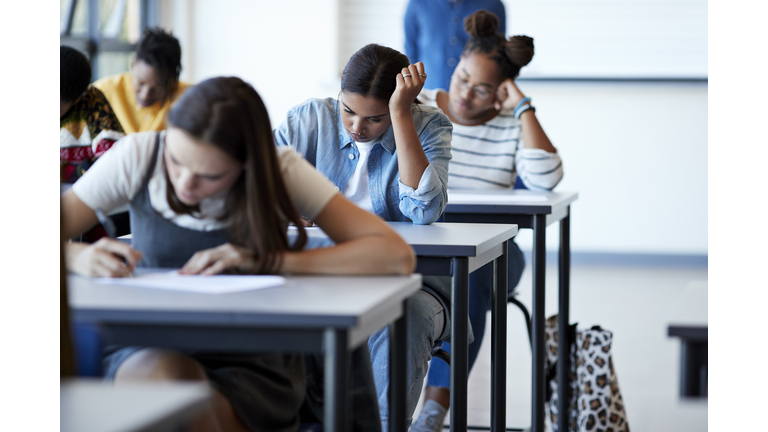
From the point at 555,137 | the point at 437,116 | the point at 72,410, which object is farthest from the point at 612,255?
the point at 72,410

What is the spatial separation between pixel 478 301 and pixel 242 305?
1.48 m

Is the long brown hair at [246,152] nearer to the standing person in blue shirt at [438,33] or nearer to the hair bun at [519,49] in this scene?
the hair bun at [519,49]

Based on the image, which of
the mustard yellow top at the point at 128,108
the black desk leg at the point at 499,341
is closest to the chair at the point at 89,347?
the black desk leg at the point at 499,341

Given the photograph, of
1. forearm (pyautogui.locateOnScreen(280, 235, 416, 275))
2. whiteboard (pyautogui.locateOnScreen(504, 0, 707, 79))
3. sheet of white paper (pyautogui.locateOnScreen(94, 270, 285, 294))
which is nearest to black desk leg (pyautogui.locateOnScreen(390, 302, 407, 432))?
forearm (pyautogui.locateOnScreen(280, 235, 416, 275))

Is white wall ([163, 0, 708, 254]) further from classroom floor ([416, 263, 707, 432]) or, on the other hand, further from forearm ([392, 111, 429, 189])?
forearm ([392, 111, 429, 189])

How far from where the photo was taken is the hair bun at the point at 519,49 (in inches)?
99.1

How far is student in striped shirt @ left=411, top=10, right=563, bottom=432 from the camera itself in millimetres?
2523

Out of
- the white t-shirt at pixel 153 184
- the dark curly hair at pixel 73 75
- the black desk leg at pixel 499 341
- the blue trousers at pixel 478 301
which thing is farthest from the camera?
the blue trousers at pixel 478 301

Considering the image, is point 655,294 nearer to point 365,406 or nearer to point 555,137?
point 555,137

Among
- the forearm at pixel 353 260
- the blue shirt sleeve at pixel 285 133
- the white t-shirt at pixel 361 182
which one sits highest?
the blue shirt sleeve at pixel 285 133

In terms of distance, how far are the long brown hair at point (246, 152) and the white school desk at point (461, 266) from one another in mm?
312

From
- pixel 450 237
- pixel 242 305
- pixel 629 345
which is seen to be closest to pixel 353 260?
pixel 242 305

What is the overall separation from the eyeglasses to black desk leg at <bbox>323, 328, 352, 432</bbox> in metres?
1.69
